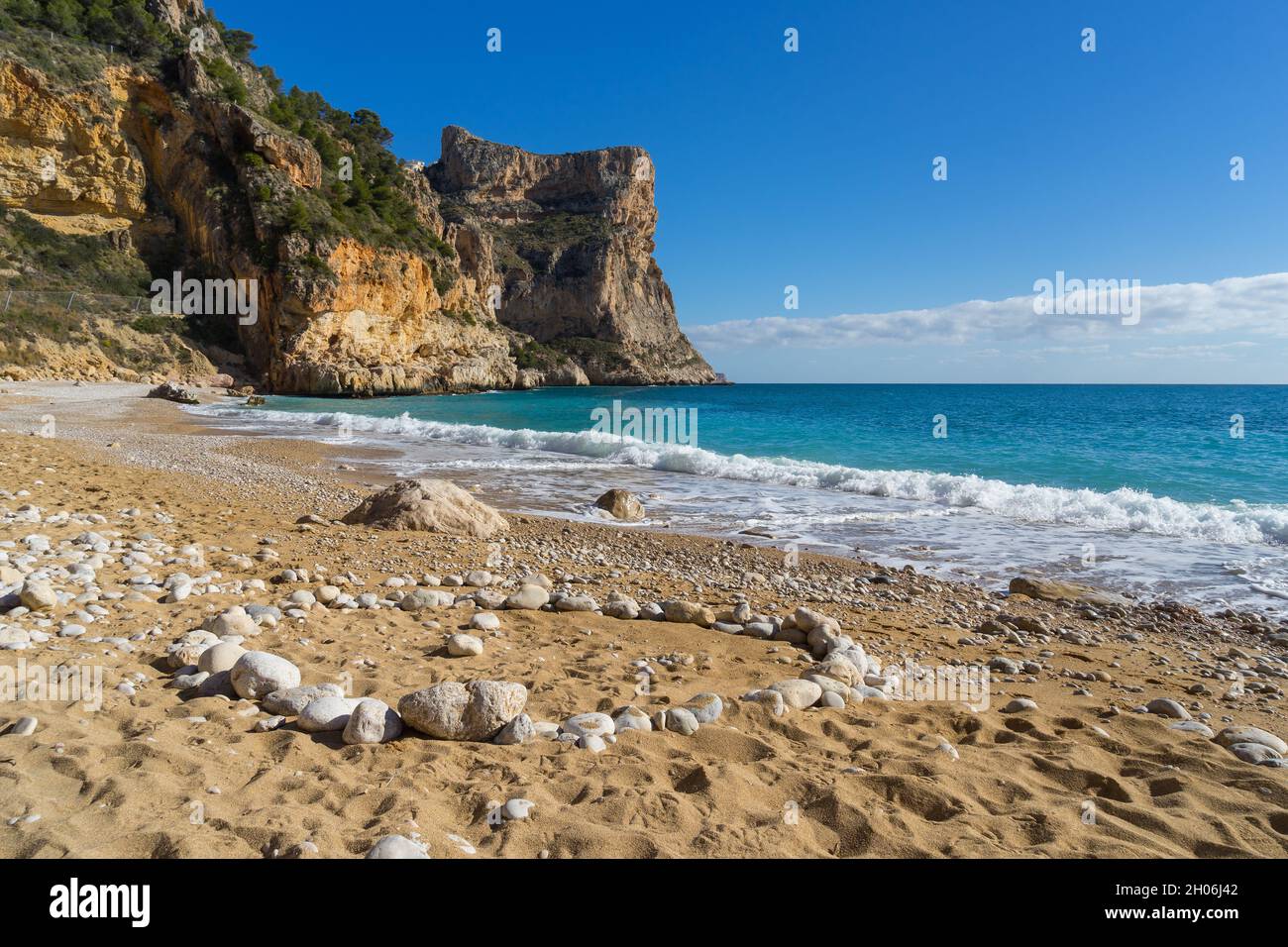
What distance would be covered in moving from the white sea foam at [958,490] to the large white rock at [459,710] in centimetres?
1058

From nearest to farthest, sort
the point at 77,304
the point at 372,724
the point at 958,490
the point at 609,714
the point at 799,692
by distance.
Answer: the point at 372,724
the point at 609,714
the point at 799,692
the point at 958,490
the point at 77,304

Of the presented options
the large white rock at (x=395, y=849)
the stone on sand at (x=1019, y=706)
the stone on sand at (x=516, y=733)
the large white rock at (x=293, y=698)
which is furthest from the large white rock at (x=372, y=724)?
the stone on sand at (x=1019, y=706)

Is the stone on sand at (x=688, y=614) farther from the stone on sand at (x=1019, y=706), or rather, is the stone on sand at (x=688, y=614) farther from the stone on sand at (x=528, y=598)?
the stone on sand at (x=1019, y=706)

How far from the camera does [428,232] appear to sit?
228ft

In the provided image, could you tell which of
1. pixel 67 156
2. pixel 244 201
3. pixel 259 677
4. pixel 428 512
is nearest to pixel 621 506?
pixel 428 512

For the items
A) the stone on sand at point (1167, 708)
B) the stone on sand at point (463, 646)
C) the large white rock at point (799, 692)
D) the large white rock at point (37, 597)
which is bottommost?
the stone on sand at point (1167, 708)

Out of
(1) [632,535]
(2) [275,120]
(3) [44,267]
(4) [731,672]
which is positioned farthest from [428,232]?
(4) [731,672]

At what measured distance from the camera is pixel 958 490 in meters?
12.9

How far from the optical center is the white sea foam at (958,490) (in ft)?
33.7

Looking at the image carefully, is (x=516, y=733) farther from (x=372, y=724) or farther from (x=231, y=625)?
(x=231, y=625)

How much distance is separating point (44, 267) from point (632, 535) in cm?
5316

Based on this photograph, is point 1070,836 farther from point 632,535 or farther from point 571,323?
point 571,323

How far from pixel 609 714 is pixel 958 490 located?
37.2 ft

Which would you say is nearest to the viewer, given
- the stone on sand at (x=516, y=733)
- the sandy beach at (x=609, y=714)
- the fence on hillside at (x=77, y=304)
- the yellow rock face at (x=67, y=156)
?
the sandy beach at (x=609, y=714)
